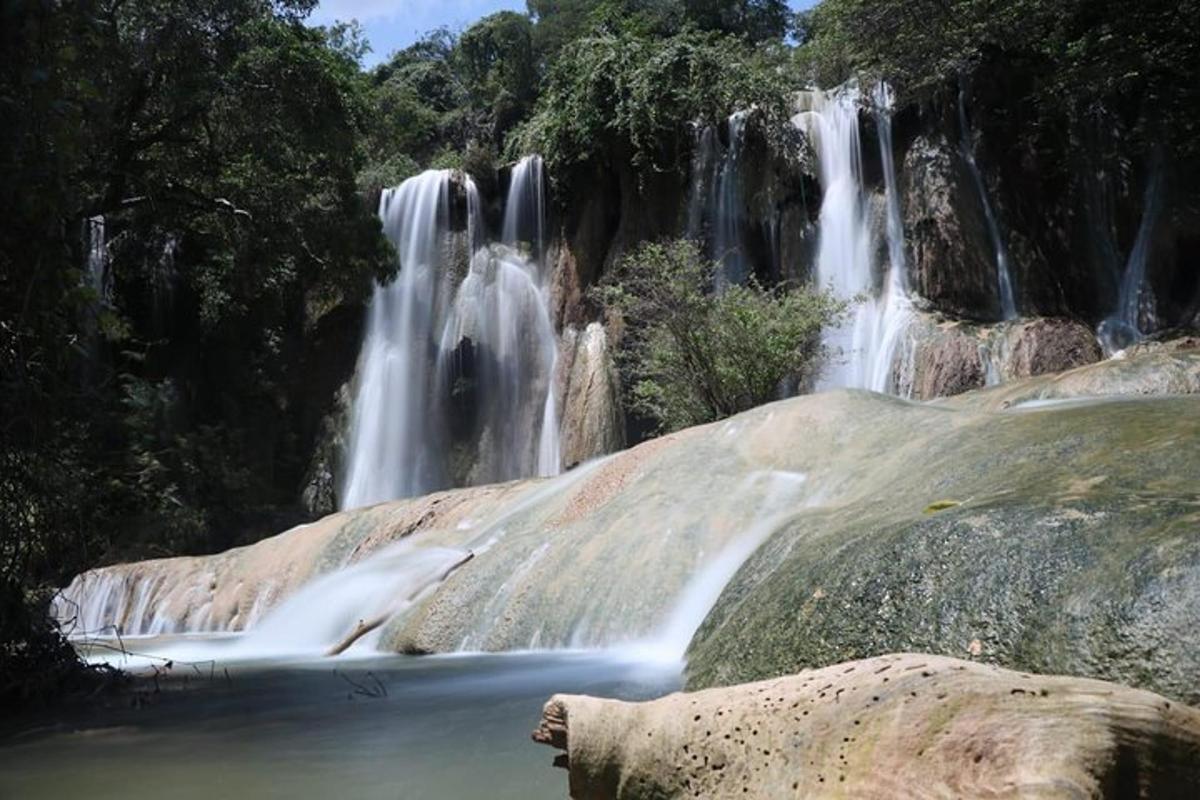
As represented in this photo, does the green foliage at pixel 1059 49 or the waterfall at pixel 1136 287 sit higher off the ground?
the green foliage at pixel 1059 49

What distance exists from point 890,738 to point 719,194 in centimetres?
2388

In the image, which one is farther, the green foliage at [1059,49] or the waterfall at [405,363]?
the waterfall at [405,363]

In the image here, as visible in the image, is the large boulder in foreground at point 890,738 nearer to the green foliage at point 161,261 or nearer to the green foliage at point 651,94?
the green foliage at point 161,261

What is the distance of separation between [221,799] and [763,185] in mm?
22058

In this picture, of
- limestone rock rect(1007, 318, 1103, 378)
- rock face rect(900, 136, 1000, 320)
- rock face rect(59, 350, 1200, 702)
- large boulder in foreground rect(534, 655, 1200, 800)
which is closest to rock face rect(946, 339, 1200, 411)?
rock face rect(59, 350, 1200, 702)

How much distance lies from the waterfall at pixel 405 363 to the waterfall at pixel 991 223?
43.5 ft

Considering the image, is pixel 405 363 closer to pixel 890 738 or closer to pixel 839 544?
pixel 839 544

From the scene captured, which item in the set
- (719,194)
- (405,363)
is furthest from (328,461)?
(719,194)

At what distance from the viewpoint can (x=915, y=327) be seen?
2152cm

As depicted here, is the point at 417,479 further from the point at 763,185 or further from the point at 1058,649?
the point at 1058,649

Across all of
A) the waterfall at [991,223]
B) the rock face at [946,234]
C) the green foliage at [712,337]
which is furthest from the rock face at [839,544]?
the waterfall at [991,223]

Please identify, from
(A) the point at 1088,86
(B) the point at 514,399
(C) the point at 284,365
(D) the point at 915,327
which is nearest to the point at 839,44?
(A) the point at 1088,86

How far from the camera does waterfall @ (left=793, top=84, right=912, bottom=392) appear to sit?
71.4 ft

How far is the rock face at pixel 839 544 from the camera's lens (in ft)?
14.5
